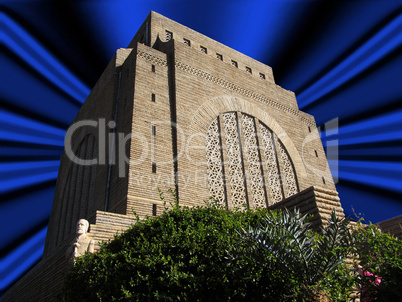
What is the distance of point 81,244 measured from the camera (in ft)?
20.5

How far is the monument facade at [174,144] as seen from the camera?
9.05 meters

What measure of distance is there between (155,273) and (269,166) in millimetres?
8483

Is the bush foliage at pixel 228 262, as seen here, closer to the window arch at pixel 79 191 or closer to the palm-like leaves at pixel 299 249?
the palm-like leaves at pixel 299 249

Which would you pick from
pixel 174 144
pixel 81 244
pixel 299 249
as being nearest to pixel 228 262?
pixel 299 249

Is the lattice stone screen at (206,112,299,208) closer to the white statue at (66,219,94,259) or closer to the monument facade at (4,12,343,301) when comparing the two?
the monument facade at (4,12,343,301)

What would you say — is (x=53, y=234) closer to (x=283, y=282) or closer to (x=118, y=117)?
(x=118, y=117)

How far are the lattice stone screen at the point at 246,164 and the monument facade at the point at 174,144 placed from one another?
4 centimetres

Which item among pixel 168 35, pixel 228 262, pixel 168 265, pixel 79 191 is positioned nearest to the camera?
pixel 228 262

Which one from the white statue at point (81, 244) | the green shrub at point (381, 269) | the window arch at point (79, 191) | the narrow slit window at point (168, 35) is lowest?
the green shrub at point (381, 269)

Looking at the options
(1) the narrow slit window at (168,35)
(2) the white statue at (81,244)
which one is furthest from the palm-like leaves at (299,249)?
(1) the narrow slit window at (168,35)

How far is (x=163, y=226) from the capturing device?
5.33 m

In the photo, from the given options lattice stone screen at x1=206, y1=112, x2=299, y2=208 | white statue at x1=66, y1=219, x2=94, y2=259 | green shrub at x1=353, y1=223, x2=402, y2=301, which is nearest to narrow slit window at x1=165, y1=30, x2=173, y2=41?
lattice stone screen at x1=206, y1=112, x2=299, y2=208

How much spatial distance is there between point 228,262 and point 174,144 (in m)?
6.26

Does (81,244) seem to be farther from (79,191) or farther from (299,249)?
(79,191)
